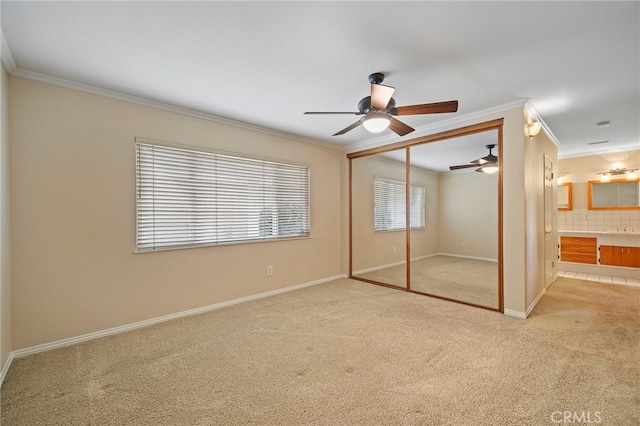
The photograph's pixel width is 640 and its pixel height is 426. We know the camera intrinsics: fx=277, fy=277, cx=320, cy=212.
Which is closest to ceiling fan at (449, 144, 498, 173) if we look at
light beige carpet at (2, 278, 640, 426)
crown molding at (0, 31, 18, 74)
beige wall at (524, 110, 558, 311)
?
beige wall at (524, 110, 558, 311)

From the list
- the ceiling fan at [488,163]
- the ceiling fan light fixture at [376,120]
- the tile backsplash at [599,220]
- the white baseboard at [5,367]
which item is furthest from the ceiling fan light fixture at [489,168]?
the white baseboard at [5,367]

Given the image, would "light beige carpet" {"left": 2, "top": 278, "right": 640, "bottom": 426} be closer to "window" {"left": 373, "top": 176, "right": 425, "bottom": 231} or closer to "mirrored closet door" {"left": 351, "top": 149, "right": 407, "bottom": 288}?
"mirrored closet door" {"left": 351, "top": 149, "right": 407, "bottom": 288}

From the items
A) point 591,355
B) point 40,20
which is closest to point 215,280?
point 40,20

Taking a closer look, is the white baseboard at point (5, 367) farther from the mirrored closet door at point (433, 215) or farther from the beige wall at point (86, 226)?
the mirrored closet door at point (433, 215)

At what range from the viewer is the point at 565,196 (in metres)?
5.63

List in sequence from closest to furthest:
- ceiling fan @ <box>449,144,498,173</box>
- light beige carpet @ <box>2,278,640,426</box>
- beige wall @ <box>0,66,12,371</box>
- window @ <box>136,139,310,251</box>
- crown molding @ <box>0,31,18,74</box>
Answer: light beige carpet @ <box>2,278,640,426</box>, crown molding @ <box>0,31,18,74</box>, beige wall @ <box>0,66,12,371</box>, window @ <box>136,139,310,251</box>, ceiling fan @ <box>449,144,498,173</box>

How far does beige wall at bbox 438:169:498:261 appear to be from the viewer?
3969mm

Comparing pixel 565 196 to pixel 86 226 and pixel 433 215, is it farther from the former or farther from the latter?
pixel 86 226

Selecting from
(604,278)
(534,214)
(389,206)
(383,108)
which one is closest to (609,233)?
(604,278)

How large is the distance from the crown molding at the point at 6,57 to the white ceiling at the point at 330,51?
0.06 feet

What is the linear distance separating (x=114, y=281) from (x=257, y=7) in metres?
2.79

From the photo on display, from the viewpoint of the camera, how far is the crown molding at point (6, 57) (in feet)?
6.36

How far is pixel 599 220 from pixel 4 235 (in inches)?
332

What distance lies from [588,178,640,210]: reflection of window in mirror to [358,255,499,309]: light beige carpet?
305cm
